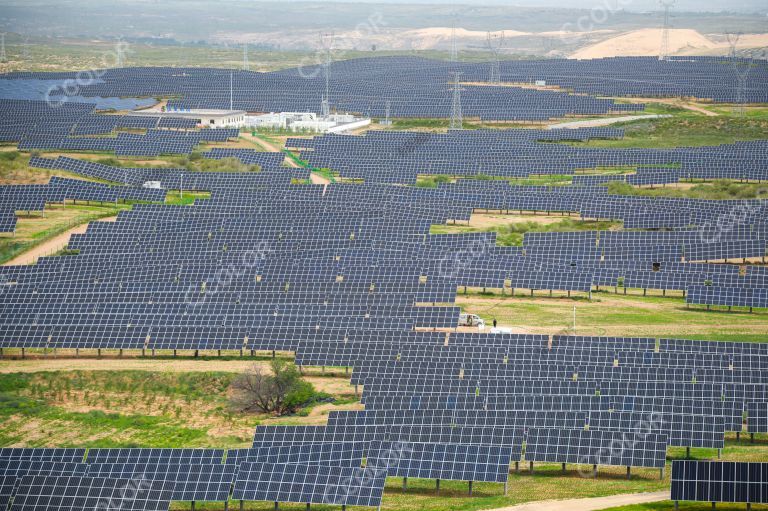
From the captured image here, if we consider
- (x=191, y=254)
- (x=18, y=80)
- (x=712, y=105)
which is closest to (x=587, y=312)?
(x=191, y=254)

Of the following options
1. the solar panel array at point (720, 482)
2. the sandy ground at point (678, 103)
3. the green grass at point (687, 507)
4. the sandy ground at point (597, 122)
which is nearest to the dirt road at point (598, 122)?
the sandy ground at point (597, 122)

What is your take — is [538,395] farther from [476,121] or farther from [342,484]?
[476,121]

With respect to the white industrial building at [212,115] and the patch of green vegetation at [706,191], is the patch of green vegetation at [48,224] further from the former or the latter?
the patch of green vegetation at [706,191]

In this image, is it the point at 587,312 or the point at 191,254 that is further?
the point at 191,254

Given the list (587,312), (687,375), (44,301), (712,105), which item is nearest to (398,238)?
(587,312)

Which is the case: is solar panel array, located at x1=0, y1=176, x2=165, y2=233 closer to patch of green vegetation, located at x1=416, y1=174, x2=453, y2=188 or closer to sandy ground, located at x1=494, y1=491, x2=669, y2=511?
patch of green vegetation, located at x1=416, y1=174, x2=453, y2=188

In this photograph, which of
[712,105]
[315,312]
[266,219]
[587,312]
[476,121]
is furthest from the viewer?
[712,105]

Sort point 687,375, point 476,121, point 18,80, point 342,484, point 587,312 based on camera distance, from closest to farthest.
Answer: point 342,484 < point 687,375 < point 587,312 < point 476,121 < point 18,80
